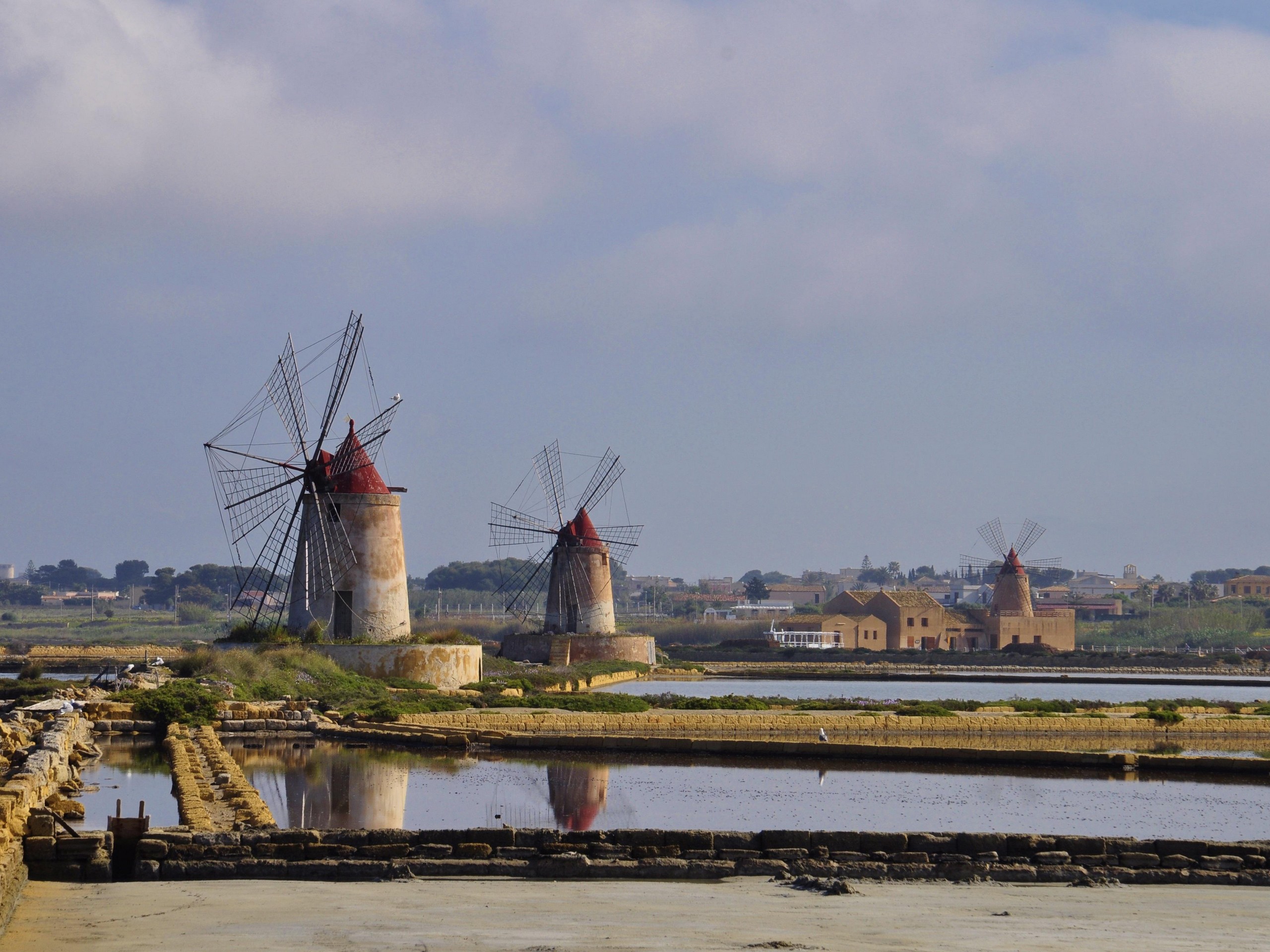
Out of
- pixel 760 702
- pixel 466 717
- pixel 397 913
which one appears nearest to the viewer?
pixel 397 913

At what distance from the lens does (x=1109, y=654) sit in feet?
218

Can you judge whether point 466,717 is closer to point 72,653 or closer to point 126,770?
point 126,770

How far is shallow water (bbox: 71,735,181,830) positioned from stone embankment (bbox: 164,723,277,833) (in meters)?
0.12

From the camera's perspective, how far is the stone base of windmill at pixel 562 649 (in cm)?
4197

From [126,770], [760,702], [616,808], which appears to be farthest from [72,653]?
[616,808]

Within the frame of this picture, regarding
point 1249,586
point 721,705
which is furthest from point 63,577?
point 721,705

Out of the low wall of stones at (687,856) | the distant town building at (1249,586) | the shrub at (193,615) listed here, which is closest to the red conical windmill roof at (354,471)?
the low wall of stones at (687,856)

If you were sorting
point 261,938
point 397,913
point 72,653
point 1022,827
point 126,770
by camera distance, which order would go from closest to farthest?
1. point 261,938
2. point 397,913
3. point 1022,827
4. point 126,770
5. point 72,653

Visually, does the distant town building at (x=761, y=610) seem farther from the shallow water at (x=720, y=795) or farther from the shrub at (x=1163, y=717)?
the shallow water at (x=720, y=795)

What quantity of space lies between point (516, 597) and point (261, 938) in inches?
1503

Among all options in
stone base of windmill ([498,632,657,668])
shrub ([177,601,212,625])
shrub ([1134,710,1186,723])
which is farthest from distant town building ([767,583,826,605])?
shrub ([1134,710,1186,723])

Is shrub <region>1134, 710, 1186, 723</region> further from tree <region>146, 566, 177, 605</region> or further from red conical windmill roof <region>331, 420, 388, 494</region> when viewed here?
tree <region>146, 566, 177, 605</region>

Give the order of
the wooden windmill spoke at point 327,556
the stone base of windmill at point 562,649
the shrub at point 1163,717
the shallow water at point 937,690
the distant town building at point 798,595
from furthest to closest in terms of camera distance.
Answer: the distant town building at point 798,595 < the stone base of windmill at point 562,649 < the shallow water at point 937,690 < the wooden windmill spoke at point 327,556 < the shrub at point 1163,717

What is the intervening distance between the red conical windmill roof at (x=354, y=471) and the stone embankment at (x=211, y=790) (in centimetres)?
1038
